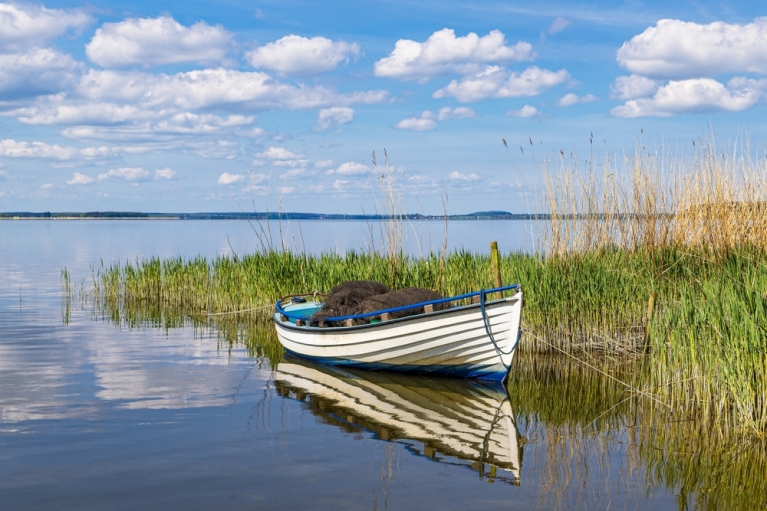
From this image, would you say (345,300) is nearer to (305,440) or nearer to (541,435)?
(305,440)

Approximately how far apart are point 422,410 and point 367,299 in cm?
269

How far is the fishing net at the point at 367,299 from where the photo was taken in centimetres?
1114

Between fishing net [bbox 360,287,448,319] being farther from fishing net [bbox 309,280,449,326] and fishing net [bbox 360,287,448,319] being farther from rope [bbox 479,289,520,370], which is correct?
rope [bbox 479,289,520,370]

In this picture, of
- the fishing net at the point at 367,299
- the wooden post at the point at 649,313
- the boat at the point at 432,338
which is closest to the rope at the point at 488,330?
the boat at the point at 432,338

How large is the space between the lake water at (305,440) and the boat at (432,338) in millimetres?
236

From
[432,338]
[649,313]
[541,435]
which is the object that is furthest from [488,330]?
[649,313]

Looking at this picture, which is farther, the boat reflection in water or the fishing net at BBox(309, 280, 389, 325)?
the fishing net at BBox(309, 280, 389, 325)

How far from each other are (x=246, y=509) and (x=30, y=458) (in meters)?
2.47

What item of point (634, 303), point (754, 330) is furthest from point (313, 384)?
point (754, 330)

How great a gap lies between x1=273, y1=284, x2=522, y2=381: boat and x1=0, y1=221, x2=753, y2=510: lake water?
24 cm

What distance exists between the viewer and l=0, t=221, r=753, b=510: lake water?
6199mm

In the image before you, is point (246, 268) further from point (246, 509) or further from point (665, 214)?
point (246, 509)

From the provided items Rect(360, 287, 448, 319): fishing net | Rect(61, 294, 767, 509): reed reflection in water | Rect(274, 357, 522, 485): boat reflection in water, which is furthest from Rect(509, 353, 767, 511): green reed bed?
Rect(360, 287, 448, 319): fishing net

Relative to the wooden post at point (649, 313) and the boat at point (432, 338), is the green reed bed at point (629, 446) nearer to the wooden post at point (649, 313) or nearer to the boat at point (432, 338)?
the boat at point (432, 338)
